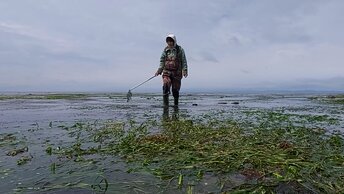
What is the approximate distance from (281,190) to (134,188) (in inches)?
67.1

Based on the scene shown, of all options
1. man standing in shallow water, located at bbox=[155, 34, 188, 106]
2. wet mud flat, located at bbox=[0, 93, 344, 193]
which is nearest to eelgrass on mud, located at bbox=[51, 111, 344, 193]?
Answer: wet mud flat, located at bbox=[0, 93, 344, 193]

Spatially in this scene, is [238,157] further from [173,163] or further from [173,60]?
[173,60]

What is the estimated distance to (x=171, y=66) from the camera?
16438mm

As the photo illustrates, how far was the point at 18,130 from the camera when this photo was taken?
8586mm

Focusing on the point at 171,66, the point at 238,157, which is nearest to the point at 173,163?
the point at 238,157

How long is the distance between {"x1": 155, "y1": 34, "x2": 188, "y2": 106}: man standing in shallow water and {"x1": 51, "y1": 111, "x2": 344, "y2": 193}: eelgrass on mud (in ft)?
29.0

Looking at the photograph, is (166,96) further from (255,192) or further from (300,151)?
(255,192)

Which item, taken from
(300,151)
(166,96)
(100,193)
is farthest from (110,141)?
(166,96)

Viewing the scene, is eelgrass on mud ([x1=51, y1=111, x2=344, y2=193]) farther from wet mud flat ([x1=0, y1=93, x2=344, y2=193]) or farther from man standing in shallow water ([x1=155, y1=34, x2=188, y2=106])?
man standing in shallow water ([x1=155, y1=34, x2=188, y2=106])

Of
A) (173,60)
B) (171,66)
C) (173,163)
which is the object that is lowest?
(173,163)

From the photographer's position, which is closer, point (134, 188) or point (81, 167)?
point (134, 188)

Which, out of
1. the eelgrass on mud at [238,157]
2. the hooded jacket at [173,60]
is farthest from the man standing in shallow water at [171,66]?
the eelgrass on mud at [238,157]

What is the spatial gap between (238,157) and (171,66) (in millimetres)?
11668

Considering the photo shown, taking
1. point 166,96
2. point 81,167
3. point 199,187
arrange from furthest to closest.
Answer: point 166,96 < point 81,167 < point 199,187
